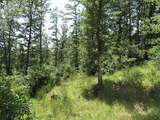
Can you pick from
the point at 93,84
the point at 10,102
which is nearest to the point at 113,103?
the point at 93,84

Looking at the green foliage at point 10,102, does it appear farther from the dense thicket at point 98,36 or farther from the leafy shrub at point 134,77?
the leafy shrub at point 134,77

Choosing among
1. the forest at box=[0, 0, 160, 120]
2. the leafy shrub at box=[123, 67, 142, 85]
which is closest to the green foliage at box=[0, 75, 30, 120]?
the forest at box=[0, 0, 160, 120]

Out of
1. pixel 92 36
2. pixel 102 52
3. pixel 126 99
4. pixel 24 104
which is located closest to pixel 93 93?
pixel 126 99

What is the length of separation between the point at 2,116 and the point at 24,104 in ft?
1.58

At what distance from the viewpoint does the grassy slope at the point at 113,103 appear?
4574 millimetres

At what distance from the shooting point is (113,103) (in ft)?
18.9

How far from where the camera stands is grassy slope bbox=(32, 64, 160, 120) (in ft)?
15.0

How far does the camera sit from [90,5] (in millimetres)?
7379

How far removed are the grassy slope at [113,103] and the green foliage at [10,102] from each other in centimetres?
52

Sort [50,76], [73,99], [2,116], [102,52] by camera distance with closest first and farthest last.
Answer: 1. [2,116]
2. [73,99]
3. [102,52]
4. [50,76]

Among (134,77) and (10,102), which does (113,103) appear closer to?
(134,77)

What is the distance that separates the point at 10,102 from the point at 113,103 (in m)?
4.87

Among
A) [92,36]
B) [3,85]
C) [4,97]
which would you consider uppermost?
[92,36]

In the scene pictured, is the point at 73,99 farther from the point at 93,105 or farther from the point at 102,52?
the point at 102,52
